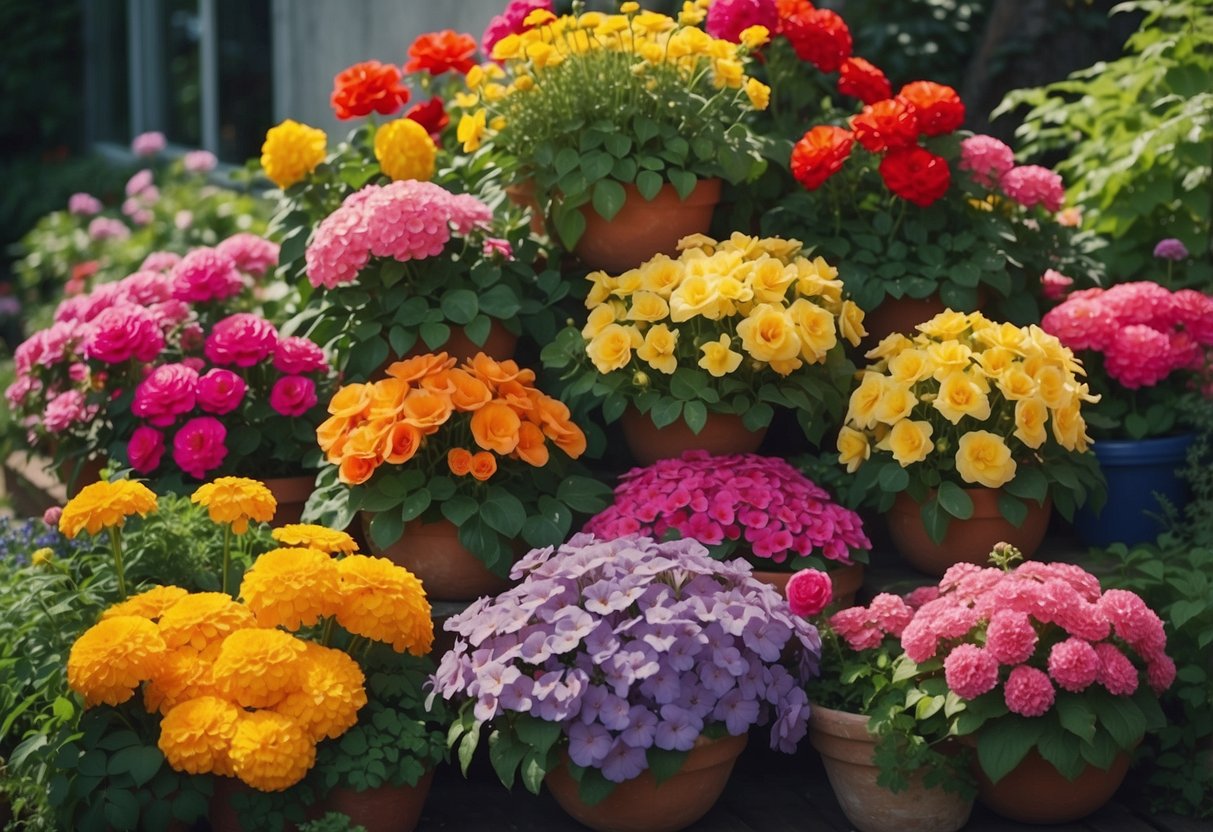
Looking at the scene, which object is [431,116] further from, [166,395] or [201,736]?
[201,736]

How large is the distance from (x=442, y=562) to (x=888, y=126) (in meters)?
1.45

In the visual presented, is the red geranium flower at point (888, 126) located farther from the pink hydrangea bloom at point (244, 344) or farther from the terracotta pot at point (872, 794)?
the pink hydrangea bloom at point (244, 344)

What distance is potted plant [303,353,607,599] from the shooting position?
333 cm

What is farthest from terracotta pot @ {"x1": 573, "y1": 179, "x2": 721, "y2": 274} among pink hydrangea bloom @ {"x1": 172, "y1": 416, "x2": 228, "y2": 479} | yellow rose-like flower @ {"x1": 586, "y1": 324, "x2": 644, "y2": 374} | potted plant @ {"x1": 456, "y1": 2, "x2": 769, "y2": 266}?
pink hydrangea bloom @ {"x1": 172, "y1": 416, "x2": 228, "y2": 479}

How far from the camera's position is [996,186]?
4020 mm

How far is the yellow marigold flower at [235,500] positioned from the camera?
2955 millimetres

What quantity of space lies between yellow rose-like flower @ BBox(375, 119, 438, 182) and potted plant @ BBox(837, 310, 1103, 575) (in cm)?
128

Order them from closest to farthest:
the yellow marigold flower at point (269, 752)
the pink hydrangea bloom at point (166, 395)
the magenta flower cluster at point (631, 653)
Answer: the yellow marigold flower at point (269, 752) < the magenta flower cluster at point (631, 653) < the pink hydrangea bloom at point (166, 395)

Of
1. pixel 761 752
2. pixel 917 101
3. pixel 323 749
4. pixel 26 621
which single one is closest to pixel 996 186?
pixel 917 101

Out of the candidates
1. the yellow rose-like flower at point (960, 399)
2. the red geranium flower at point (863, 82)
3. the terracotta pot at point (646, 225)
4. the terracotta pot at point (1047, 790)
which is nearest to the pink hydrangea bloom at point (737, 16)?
the red geranium flower at point (863, 82)

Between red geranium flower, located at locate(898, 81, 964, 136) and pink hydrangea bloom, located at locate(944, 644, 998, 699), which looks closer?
pink hydrangea bloom, located at locate(944, 644, 998, 699)

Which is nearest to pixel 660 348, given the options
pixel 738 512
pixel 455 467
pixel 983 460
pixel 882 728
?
pixel 738 512

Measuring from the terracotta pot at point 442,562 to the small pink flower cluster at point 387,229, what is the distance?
0.57m

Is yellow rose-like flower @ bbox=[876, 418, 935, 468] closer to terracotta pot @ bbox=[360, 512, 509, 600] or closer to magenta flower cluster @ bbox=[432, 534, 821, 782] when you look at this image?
magenta flower cluster @ bbox=[432, 534, 821, 782]
